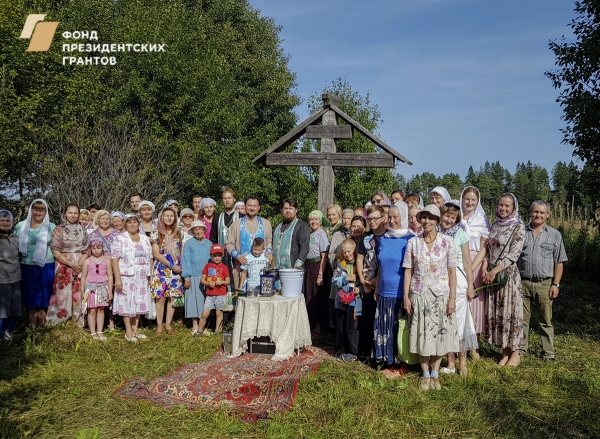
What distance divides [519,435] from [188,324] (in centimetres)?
542

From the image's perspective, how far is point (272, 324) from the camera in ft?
20.7

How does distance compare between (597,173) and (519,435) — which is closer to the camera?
(519,435)

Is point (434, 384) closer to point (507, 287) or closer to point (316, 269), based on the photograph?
point (507, 287)

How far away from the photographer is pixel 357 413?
14.9 ft

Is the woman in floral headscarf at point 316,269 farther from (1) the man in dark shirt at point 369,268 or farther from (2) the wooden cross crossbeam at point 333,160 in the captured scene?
(2) the wooden cross crossbeam at point 333,160

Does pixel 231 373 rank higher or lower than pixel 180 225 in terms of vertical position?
lower

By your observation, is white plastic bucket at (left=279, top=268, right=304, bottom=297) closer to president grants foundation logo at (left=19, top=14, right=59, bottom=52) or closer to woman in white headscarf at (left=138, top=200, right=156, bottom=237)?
woman in white headscarf at (left=138, top=200, right=156, bottom=237)

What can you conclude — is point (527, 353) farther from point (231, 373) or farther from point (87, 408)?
point (87, 408)

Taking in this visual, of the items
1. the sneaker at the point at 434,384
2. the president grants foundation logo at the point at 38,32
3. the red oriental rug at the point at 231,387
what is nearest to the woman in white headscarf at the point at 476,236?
the sneaker at the point at 434,384

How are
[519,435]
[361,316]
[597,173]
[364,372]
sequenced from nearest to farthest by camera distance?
[519,435]
[364,372]
[361,316]
[597,173]

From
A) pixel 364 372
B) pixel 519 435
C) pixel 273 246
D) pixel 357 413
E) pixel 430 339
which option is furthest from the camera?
pixel 273 246

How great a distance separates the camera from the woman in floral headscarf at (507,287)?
232 inches

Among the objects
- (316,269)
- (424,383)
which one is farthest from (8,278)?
(424,383)

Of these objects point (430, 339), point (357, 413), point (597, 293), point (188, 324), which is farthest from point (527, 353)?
point (597, 293)
